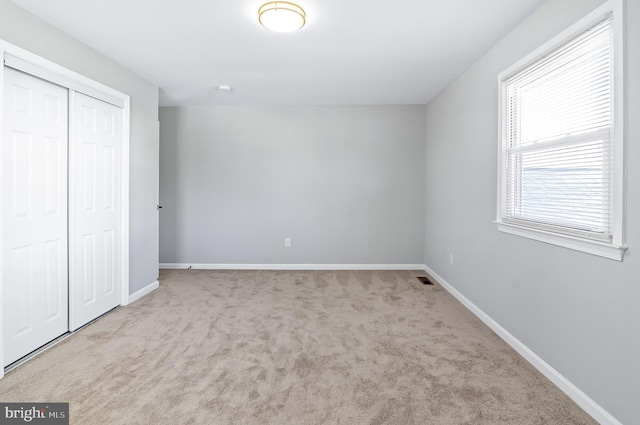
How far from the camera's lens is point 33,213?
231 centimetres

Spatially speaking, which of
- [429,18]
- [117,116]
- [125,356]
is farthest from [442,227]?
[117,116]

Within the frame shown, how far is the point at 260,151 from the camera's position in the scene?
15.8 ft

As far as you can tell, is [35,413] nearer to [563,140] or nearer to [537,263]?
[537,263]

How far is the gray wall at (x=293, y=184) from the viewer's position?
478 cm

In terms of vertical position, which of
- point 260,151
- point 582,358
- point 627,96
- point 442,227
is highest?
point 260,151

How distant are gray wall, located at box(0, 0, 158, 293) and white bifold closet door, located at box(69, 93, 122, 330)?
0.22 m

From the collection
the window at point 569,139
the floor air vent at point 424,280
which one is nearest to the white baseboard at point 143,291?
the floor air vent at point 424,280

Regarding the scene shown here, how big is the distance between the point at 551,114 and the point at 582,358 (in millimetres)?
1567

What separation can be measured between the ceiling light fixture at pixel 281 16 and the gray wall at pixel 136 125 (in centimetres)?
170

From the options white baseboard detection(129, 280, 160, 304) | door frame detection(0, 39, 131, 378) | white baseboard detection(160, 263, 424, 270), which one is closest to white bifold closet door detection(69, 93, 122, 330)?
door frame detection(0, 39, 131, 378)

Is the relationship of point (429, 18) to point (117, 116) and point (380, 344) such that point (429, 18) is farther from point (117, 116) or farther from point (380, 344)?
point (117, 116)

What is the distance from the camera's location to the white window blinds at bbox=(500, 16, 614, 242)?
5.54 ft

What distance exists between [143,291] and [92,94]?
2.18m

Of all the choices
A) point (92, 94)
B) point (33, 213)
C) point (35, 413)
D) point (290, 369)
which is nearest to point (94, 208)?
point (33, 213)
